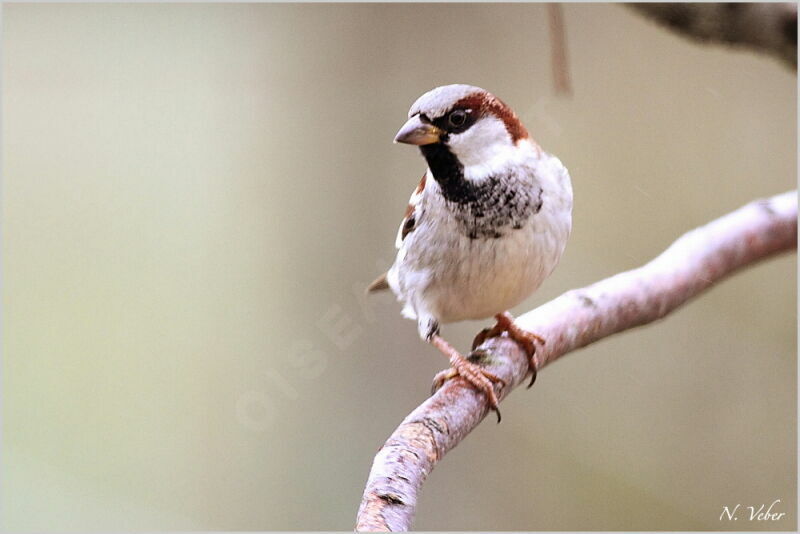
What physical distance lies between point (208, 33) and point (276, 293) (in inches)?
20.0

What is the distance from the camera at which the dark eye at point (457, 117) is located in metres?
0.83

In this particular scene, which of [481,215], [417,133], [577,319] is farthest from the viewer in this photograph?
[577,319]

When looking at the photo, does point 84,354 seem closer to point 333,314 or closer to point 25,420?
point 25,420

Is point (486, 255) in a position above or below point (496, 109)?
below


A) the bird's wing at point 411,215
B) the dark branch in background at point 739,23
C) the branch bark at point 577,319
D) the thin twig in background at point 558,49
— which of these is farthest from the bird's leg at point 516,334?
the dark branch in background at point 739,23

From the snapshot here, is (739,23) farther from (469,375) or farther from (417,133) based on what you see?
(469,375)

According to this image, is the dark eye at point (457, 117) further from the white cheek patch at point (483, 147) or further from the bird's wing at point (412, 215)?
the bird's wing at point (412, 215)

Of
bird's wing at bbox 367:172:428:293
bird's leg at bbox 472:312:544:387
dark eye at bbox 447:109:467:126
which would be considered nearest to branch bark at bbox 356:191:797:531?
bird's leg at bbox 472:312:544:387

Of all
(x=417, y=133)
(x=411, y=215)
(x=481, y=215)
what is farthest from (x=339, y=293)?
(x=417, y=133)

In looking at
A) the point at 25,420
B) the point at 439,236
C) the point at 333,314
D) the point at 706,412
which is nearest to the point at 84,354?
the point at 25,420

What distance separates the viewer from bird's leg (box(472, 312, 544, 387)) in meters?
1.03

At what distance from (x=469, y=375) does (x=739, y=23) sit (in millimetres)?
489

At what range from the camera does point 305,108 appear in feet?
5.29

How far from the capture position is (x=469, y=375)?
37.6 inches
